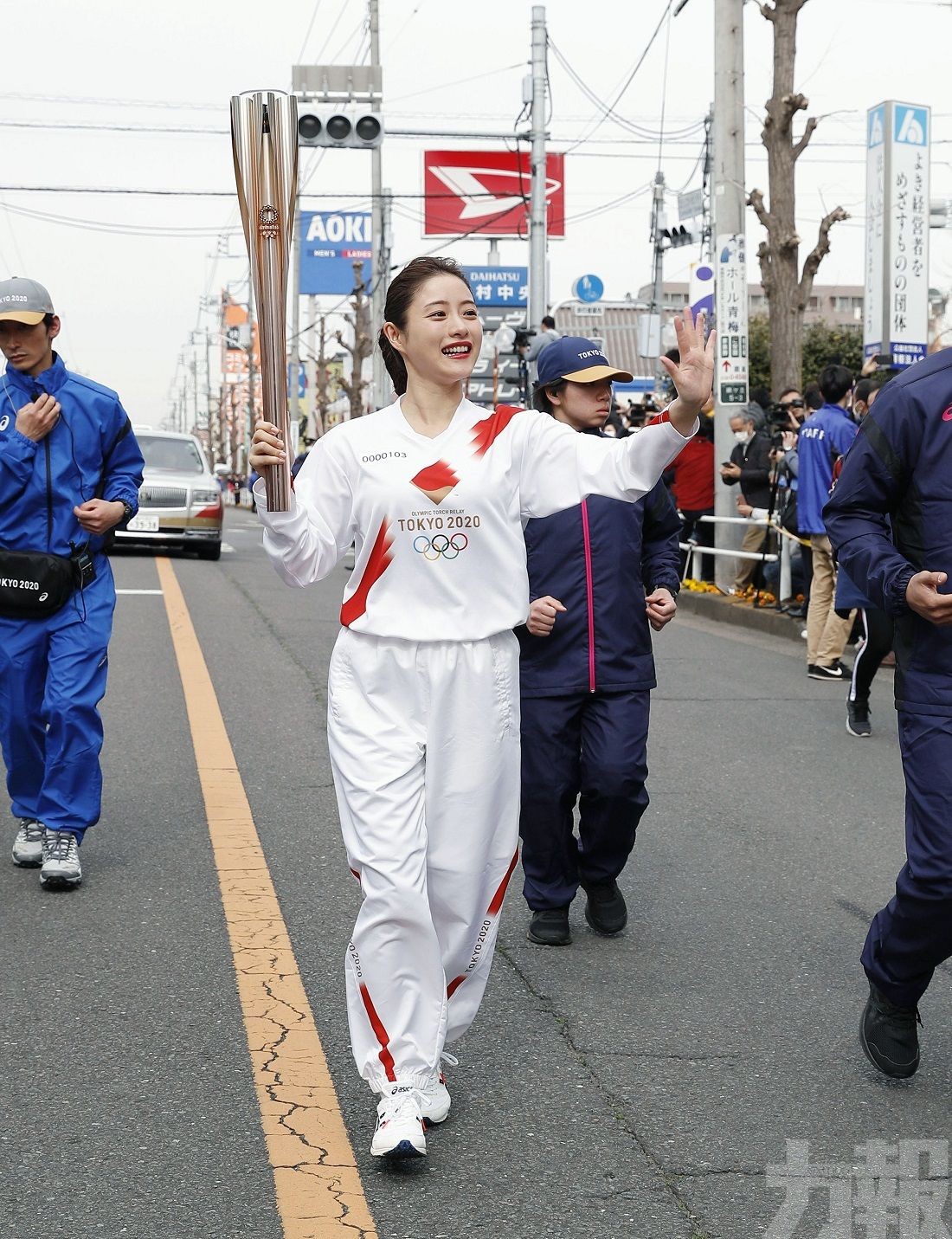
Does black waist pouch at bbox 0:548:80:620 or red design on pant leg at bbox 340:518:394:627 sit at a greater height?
red design on pant leg at bbox 340:518:394:627

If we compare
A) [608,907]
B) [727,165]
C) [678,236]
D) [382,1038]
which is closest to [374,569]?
[382,1038]

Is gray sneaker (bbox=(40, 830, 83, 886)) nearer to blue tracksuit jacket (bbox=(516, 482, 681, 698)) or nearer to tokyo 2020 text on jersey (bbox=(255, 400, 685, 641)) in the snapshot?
blue tracksuit jacket (bbox=(516, 482, 681, 698))

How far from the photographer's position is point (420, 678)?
3523 millimetres

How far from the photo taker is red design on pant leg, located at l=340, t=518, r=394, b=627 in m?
3.53

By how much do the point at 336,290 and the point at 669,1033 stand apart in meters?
67.9

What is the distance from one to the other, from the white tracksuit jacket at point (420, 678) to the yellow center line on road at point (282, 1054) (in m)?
0.21

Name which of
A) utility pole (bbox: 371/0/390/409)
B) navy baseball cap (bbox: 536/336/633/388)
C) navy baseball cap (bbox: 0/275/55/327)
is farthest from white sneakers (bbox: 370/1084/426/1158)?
utility pole (bbox: 371/0/390/409)

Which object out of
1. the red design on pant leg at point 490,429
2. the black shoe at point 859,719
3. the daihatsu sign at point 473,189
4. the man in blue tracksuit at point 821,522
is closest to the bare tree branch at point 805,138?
the man in blue tracksuit at point 821,522

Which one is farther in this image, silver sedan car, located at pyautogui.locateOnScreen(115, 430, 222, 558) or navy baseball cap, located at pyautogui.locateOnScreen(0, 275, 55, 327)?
silver sedan car, located at pyautogui.locateOnScreen(115, 430, 222, 558)

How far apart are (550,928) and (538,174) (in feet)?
74.6

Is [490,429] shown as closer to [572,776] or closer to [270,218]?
[270,218]

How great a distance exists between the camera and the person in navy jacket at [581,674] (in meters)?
5.00

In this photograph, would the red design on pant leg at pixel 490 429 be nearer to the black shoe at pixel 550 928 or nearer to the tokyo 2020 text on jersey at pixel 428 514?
the tokyo 2020 text on jersey at pixel 428 514

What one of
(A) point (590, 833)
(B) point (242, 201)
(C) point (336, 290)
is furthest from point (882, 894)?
(C) point (336, 290)
